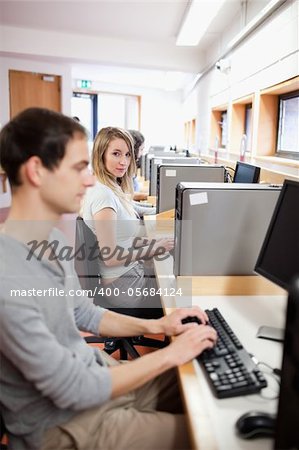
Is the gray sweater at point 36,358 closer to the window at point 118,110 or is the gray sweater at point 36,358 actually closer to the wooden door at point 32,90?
the wooden door at point 32,90

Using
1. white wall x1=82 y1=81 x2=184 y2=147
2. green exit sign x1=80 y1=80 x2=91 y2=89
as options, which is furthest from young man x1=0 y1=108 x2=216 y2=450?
white wall x1=82 y1=81 x2=184 y2=147

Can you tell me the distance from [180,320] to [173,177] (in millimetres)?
1945

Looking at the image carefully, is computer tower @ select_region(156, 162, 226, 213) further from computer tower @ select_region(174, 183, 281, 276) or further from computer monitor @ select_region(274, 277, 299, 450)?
computer monitor @ select_region(274, 277, 299, 450)

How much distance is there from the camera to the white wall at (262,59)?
8.52 feet

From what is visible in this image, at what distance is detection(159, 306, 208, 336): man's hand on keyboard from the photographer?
1.14 metres

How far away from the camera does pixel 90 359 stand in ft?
3.49

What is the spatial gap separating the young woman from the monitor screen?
84 cm

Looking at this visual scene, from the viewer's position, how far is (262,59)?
318 centimetres

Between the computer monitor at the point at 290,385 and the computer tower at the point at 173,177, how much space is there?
2400mm

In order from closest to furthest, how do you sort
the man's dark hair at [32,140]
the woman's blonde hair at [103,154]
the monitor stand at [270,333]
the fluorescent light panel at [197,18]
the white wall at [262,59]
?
the man's dark hair at [32,140] < the monitor stand at [270,333] < the woman's blonde hair at [103,154] < the white wall at [262,59] < the fluorescent light panel at [197,18]

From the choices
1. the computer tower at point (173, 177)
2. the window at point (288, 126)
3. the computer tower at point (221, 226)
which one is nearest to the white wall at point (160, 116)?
the window at point (288, 126)

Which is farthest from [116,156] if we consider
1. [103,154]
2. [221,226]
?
[221,226]

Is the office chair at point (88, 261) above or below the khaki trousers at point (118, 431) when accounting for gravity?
above

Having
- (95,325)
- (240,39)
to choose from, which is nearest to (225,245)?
(95,325)
